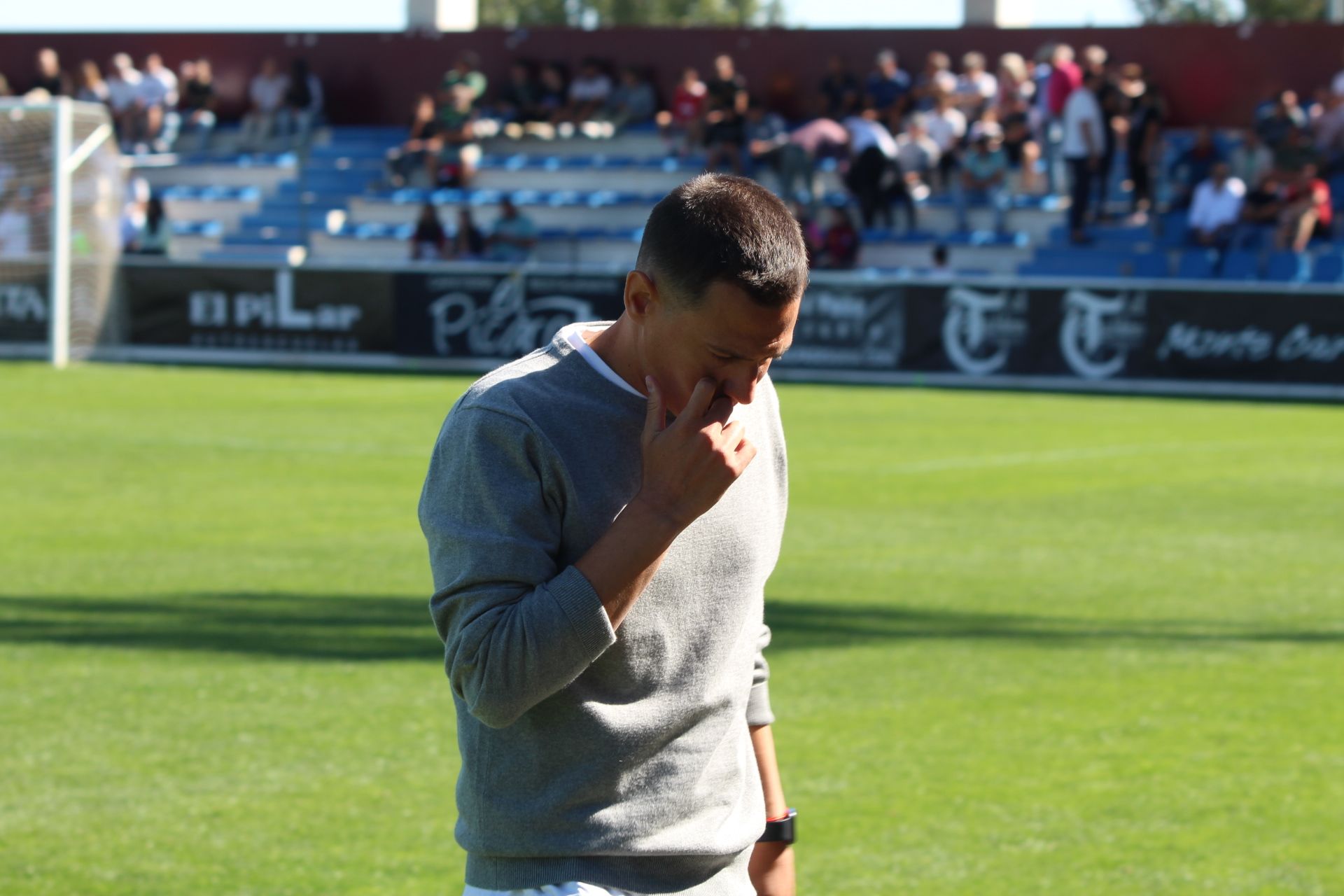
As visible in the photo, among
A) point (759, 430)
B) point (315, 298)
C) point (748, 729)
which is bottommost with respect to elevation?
point (315, 298)

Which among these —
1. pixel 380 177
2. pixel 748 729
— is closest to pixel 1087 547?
pixel 748 729

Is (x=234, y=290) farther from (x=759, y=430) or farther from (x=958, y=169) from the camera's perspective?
(x=759, y=430)

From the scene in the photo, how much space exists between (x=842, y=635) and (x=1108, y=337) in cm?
1571

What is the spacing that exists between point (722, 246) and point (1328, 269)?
2512cm

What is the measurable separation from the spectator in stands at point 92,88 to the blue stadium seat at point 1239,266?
72.3 feet

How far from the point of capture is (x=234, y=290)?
27.9 metres

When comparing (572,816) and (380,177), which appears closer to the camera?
(572,816)

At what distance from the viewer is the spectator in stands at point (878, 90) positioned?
31.8 metres

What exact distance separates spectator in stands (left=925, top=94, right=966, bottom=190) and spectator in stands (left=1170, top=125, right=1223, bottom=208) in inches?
136

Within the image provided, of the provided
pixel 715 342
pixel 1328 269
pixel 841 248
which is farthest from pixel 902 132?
pixel 715 342

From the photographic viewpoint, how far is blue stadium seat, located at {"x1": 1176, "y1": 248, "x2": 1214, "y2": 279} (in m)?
26.8

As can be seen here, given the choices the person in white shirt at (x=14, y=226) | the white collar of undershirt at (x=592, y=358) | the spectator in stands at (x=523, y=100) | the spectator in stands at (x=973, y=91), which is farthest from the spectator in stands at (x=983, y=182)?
the white collar of undershirt at (x=592, y=358)

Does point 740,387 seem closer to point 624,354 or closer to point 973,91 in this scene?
point 624,354

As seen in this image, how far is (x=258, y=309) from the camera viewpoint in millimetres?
27797
